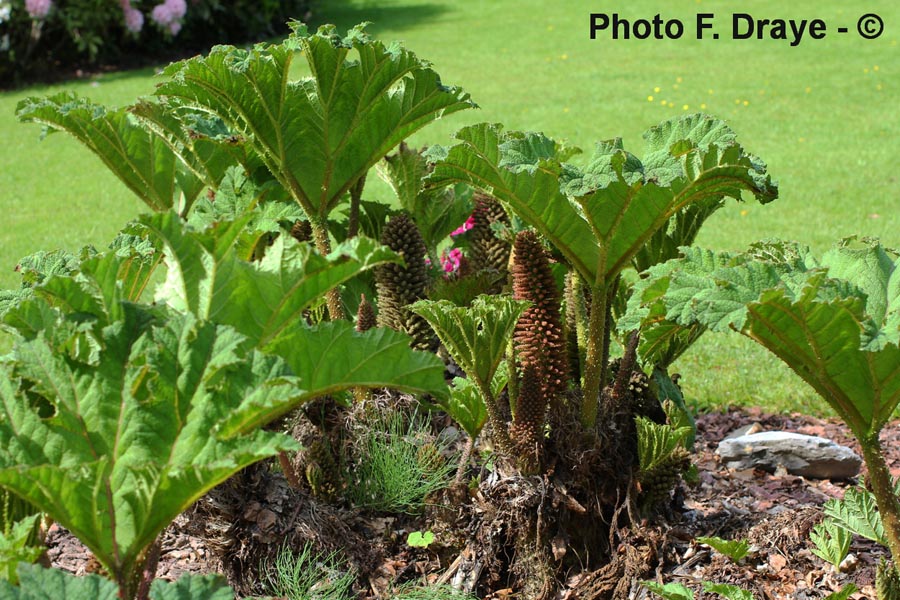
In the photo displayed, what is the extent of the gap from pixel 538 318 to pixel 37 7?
12.3 metres

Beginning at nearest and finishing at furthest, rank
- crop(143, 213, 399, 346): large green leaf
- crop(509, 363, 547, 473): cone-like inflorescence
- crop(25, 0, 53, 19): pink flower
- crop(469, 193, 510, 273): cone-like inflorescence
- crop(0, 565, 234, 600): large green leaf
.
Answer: crop(0, 565, 234, 600): large green leaf → crop(143, 213, 399, 346): large green leaf → crop(509, 363, 547, 473): cone-like inflorescence → crop(469, 193, 510, 273): cone-like inflorescence → crop(25, 0, 53, 19): pink flower

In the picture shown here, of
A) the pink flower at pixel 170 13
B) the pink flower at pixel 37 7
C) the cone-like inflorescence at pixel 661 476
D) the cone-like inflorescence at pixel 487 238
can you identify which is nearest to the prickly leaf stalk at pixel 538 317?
the cone-like inflorescence at pixel 661 476

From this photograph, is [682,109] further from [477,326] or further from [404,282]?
[477,326]

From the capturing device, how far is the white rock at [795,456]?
3.48 metres

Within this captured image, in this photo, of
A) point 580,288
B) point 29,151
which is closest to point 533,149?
point 580,288

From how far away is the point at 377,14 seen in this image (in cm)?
1873

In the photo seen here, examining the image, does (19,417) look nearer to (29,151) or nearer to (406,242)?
(406,242)

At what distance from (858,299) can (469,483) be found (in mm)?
1231

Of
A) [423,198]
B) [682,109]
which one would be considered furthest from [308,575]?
[682,109]

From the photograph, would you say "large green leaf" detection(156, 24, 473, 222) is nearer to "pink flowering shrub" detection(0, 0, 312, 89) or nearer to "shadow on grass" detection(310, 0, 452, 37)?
"pink flowering shrub" detection(0, 0, 312, 89)

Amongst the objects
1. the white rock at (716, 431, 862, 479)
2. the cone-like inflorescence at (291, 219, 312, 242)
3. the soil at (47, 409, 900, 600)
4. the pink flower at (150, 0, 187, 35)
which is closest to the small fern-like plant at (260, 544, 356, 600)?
the soil at (47, 409, 900, 600)

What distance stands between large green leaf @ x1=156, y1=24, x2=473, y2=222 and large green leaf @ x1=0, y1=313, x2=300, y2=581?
1.15 meters

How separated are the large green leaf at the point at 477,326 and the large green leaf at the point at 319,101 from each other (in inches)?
27.2

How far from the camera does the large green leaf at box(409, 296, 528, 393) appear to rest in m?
2.54
